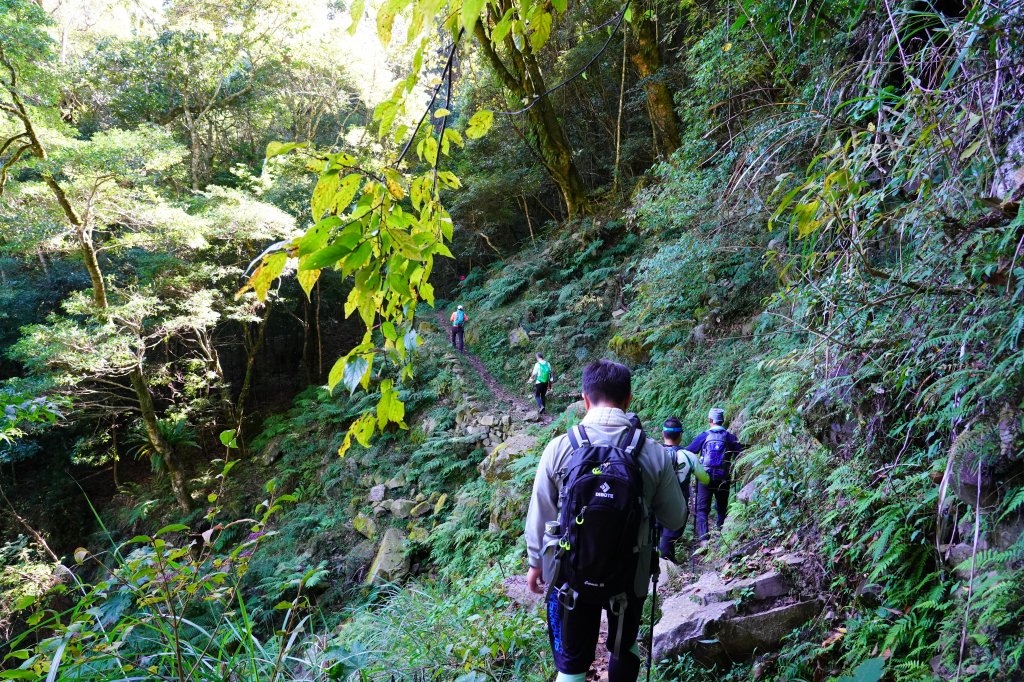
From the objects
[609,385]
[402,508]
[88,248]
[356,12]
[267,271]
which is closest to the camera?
[267,271]

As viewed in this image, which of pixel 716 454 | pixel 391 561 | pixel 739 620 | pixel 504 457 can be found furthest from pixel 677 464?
pixel 391 561

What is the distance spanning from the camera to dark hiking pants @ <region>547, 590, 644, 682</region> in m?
1.97

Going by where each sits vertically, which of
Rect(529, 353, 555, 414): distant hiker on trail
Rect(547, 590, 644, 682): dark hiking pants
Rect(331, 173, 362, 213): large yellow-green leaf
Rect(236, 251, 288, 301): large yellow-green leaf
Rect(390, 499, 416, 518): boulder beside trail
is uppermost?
Rect(331, 173, 362, 213): large yellow-green leaf

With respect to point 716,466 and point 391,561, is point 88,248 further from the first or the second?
point 716,466

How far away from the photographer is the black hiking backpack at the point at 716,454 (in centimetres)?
427

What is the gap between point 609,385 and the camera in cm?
207

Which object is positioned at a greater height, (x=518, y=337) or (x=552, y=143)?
(x=552, y=143)

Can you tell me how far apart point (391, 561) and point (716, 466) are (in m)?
5.73

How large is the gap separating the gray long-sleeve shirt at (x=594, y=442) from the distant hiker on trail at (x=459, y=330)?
11.5m

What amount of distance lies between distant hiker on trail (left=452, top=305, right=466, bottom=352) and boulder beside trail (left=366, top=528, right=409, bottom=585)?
6.10 metres

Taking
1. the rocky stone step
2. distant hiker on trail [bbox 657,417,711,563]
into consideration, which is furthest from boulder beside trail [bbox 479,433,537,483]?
the rocky stone step

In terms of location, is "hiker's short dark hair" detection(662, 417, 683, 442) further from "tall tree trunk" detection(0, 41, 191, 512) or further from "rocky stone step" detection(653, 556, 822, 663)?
"tall tree trunk" detection(0, 41, 191, 512)

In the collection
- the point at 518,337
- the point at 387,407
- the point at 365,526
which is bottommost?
the point at 365,526

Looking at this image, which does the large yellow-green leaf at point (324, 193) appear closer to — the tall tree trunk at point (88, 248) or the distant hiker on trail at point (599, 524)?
the distant hiker on trail at point (599, 524)
